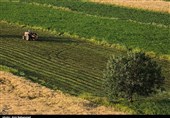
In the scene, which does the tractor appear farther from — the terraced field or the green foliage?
the green foliage

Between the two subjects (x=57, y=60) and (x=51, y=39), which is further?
(x=51, y=39)

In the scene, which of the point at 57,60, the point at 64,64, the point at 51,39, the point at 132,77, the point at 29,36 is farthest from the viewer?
the point at 51,39

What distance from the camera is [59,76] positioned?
23625 mm

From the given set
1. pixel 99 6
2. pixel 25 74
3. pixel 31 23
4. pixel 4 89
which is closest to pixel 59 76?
pixel 25 74

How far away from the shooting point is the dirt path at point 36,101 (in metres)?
17.0

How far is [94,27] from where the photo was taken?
40.8 m

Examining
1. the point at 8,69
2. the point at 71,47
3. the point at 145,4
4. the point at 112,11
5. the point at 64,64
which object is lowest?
the point at 71,47

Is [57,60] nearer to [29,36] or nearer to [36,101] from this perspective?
[29,36]

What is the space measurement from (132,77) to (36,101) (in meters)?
4.10

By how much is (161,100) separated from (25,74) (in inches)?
305

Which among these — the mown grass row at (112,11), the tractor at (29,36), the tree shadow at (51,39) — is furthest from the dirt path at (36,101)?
the mown grass row at (112,11)

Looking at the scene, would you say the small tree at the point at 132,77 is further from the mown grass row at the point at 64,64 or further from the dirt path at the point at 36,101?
the dirt path at the point at 36,101

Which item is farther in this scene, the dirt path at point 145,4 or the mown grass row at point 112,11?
the dirt path at point 145,4

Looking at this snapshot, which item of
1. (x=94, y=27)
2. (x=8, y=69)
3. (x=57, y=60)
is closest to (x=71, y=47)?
(x=57, y=60)
